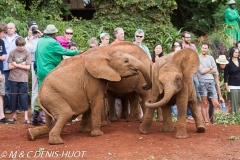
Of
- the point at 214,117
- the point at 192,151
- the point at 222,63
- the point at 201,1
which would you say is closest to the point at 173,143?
the point at 192,151

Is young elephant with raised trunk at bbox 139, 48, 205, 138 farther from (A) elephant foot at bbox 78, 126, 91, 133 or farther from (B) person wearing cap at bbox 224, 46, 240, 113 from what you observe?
(B) person wearing cap at bbox 224, 46, 240, 113

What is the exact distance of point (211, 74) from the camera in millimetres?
14117

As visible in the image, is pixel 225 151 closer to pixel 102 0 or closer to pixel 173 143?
pixel 173 143

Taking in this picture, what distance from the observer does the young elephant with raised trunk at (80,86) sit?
10.8 m

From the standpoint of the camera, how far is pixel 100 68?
1109 centimetres

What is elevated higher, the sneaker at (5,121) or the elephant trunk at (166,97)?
the elephant trunk at (166,97)

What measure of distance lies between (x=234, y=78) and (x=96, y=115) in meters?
4.76

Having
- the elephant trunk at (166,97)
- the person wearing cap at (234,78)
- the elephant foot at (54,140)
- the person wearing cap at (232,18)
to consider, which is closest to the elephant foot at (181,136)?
the elephant trunk at (166,97)

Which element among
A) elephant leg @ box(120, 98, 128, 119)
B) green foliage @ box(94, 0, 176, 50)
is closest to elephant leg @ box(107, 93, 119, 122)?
elephant leg @ box(120, 98, 128, 119)

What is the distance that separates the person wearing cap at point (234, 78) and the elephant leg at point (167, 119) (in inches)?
141

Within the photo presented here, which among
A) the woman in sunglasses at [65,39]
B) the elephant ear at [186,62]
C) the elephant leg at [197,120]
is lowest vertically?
the elephant leg at [197,120]

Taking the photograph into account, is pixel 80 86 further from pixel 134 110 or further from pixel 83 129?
pixel 134 110

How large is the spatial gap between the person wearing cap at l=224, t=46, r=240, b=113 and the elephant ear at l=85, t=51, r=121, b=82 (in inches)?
173

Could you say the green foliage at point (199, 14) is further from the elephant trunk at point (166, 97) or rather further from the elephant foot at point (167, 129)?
the elephant trunk at point (166, 97)
